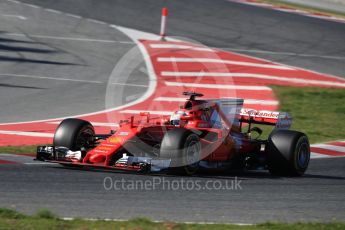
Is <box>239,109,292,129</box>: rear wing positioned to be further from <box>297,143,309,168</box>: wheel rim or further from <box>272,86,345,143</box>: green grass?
<box>272,86,345,143</box>: green grass

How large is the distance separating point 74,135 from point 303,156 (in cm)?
353

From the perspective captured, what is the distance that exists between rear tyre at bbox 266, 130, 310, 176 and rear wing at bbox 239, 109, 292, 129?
77 centimetres

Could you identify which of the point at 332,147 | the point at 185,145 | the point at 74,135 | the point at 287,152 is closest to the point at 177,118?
the point at 185,145

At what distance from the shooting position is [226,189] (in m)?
11.0

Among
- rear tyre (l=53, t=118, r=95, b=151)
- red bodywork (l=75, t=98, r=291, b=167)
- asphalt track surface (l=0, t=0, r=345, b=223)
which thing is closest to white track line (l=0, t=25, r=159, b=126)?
asphalt track surface (l=0, t=0, r=345, b=223)

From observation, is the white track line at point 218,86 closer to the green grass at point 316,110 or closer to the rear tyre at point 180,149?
the green grass at point 316,110

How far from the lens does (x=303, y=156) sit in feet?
41.4

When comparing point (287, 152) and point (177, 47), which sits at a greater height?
point (177, 47)

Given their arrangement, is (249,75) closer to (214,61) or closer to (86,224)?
(214,61)

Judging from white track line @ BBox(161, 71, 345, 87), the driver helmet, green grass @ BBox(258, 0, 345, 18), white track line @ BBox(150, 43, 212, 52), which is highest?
green grass @ BBox(258, 0, 345, 18)

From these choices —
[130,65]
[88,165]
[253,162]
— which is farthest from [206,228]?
[130,65]

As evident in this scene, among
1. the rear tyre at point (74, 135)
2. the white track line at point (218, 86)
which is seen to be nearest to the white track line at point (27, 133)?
the rear tyre at point (74, 135)

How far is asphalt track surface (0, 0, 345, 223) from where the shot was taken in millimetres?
9586

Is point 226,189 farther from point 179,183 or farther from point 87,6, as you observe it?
point 87,6
